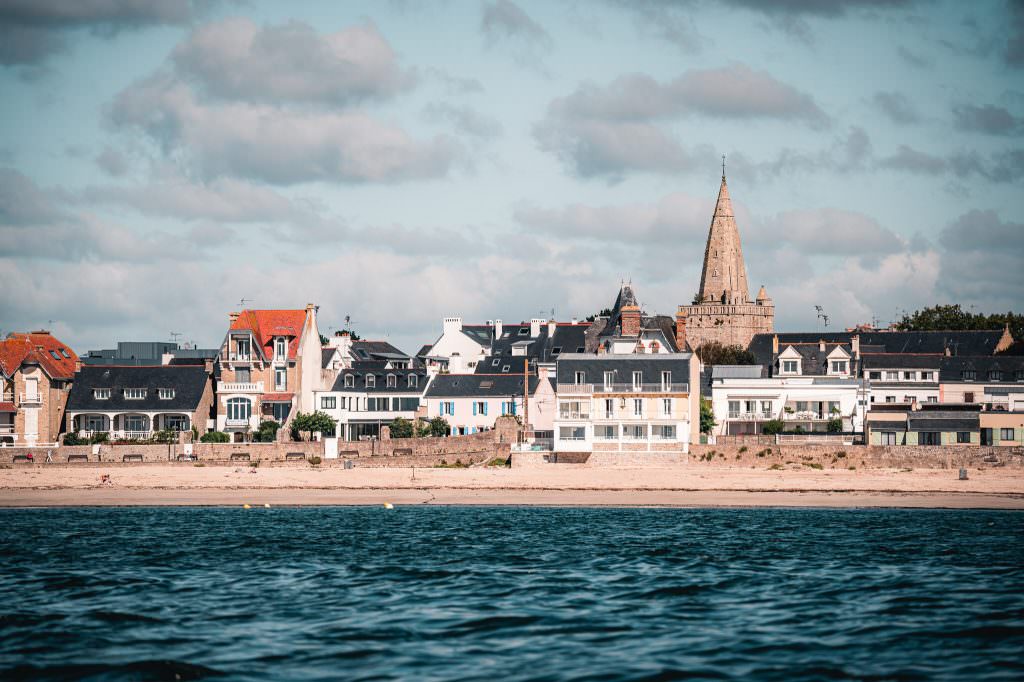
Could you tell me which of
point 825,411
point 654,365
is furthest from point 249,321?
point 825,411

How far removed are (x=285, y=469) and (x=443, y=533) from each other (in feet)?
81.2

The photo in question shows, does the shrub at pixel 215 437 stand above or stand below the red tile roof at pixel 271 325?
below

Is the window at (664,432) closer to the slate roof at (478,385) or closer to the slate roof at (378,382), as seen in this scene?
the slate roof at (478,385)

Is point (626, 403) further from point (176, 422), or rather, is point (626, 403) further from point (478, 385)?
point (176, 422)

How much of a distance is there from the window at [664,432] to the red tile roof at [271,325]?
32143 millimetres

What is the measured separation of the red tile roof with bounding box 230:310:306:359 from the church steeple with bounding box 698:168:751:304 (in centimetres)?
8549

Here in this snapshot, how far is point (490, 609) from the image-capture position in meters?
33.1

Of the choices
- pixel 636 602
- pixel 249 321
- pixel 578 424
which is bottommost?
pixel 636 602

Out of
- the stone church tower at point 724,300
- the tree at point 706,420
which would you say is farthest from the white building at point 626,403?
the stone church tower at point 724,300

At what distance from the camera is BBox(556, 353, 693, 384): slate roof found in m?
81.4

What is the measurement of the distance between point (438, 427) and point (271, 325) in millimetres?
17512

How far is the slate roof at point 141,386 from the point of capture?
91.3 metres

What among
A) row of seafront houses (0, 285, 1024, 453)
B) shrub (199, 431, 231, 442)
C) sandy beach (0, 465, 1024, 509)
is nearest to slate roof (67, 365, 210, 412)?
row of seafront houses (0, 285, 1024, 453)

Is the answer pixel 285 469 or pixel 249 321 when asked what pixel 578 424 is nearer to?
pixel 285 469
